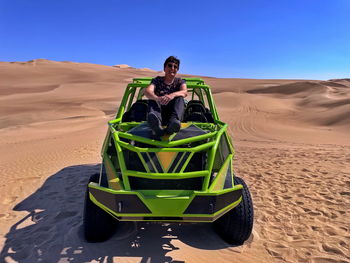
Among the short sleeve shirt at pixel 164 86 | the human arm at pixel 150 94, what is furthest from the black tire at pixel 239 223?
the short sleeve shirt at pixel 164 86

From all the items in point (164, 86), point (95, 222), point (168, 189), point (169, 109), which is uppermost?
point (164, 86)

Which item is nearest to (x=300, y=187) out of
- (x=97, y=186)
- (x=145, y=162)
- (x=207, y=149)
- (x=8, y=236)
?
(x=207, y=149)

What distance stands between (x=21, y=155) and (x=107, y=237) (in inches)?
235

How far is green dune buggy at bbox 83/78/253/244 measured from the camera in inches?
95.7

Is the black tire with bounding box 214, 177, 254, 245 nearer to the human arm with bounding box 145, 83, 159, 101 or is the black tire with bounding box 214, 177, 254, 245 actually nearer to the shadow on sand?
the shadow on sand

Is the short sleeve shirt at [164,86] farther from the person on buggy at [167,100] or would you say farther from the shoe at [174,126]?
the shoe at [174,126]

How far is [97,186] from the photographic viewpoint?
262 centimetres

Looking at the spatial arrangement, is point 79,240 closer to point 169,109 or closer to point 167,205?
point 167,205

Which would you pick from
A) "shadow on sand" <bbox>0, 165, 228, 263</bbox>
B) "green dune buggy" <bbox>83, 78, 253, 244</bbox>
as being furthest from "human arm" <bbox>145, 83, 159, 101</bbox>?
"shadow on sand" <bbox>0, 165, 228, 263</bbox>

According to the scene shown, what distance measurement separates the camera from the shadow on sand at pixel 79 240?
2803 mm

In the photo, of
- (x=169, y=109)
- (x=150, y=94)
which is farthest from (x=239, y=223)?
(x=150, y=94)

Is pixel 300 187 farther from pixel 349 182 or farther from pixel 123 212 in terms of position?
pixel 123 212

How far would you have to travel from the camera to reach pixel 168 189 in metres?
2.83

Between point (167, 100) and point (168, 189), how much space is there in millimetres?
1141
